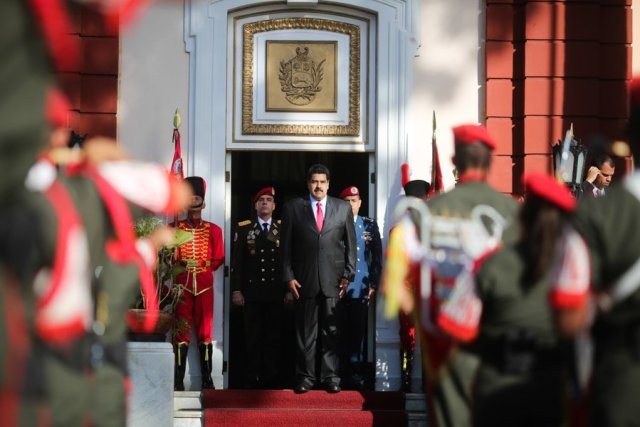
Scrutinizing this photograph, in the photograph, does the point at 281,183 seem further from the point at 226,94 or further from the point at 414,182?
the point at 414,182

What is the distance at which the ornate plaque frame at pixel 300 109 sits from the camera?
45.4 feet

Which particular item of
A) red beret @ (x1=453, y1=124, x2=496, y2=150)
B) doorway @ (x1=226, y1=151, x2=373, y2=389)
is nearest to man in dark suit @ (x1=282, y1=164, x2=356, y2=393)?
doorway @ (x1=226, y1=151, x2=373, y2=389)

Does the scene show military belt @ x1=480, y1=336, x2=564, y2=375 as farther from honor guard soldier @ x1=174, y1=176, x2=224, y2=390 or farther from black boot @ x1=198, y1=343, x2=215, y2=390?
black boot @ x1=198, y1=343, x2=215, y2=390

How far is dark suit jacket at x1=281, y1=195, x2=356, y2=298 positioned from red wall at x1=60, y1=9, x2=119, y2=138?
214 cm

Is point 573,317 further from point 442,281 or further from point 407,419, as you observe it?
point 407,419

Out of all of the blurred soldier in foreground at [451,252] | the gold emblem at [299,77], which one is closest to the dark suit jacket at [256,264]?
the gold emblem at [299,77]

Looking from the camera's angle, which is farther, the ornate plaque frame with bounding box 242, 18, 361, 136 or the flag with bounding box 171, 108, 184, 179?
the ornate plaque frame with bounding box 242, 18, 361, 136

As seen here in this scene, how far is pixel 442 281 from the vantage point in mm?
7102

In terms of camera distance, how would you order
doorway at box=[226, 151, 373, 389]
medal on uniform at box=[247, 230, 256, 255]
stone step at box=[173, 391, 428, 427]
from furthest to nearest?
doorway at box=[226, 151, 373, 389]
medal on uniform at box=[247, 230, 256, 255]
stone step at box=[173, 391, 428, 427]

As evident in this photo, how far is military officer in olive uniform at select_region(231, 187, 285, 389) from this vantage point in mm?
13148

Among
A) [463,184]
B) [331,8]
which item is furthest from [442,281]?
[331,8]

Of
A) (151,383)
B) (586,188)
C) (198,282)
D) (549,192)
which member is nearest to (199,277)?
(198,282)

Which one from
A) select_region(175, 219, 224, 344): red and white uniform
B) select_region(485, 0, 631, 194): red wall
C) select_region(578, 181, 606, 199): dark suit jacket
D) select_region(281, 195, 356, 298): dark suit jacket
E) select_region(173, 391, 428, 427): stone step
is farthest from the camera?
select_region(485, 0, 631, 194): red wall

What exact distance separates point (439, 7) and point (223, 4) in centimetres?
213
